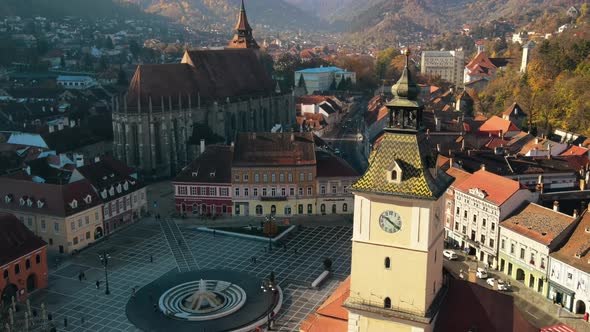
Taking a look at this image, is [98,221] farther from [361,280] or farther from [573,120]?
[573,120]

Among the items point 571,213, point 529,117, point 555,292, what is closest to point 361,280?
point 555,292

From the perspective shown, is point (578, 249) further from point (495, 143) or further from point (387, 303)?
point (495, 143)

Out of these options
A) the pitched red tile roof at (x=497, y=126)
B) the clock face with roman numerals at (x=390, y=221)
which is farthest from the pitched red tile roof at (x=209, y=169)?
the clock face with roman numerals at (x=390, y=221)

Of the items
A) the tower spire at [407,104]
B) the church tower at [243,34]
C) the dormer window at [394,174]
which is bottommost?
the dormer window at [394,174]

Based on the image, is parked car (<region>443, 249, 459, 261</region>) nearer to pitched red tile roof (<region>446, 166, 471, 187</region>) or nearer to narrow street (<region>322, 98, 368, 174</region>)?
pitched red tile roof (<region>446, 166, 471, 187</region>)

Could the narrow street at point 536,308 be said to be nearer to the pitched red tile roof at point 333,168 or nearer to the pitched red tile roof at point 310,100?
the pitched red tile roof at point 333,168

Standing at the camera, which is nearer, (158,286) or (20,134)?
(158,286)
